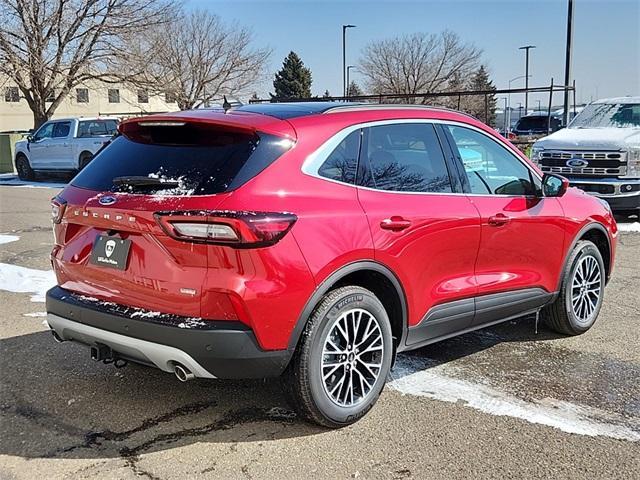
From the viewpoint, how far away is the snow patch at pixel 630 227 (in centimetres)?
1013

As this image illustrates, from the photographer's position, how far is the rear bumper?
122 inches

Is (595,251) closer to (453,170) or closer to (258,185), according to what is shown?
(453,170)

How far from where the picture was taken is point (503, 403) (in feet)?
12.9

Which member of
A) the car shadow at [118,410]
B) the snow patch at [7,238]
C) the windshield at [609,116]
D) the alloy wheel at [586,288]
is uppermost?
the windshield at [609,116]

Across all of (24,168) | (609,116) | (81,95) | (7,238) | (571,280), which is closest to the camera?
(571,280)

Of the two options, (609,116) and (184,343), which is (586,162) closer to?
(609,116)

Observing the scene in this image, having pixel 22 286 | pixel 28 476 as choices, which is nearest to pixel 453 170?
pixel 28 476

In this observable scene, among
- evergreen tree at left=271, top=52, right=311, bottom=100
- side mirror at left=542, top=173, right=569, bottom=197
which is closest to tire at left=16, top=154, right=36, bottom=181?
side mirror at left=542, top=173, right=569, bottom=197

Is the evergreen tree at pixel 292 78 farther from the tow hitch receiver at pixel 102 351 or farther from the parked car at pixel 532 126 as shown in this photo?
the tow hitch receiver at pixel 102 351

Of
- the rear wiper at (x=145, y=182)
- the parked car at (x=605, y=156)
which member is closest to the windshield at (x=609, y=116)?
the parked car at (x=605, y=156)

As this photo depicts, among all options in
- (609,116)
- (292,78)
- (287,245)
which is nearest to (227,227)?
(287,245)

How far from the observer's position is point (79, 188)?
3744 mm

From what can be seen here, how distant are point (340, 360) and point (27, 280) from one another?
15.2 ft

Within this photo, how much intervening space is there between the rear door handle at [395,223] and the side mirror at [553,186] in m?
1.55
